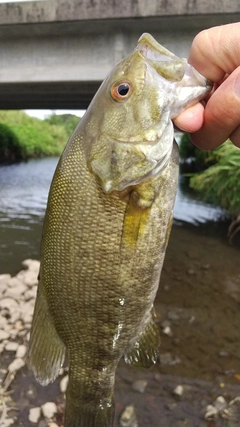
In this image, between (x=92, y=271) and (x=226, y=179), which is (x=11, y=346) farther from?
(x=226, y=179)

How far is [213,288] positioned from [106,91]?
17.7ft

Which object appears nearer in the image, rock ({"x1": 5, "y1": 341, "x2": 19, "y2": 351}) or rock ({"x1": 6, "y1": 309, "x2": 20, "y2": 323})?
rock ({"x1": 5, "y1": 341, "x2": 19, "y2": 351})

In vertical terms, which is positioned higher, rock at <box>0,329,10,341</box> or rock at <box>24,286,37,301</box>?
rock at <box>0,329,10,341</box>

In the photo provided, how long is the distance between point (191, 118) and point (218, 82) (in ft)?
1.11

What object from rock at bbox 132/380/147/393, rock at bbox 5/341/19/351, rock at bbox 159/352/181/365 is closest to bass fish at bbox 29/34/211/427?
rock at bbox 132/380/147/393

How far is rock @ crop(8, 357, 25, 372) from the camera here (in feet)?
14.6

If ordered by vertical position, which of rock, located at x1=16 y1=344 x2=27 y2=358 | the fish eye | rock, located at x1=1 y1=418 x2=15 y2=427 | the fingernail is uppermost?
the fingernail

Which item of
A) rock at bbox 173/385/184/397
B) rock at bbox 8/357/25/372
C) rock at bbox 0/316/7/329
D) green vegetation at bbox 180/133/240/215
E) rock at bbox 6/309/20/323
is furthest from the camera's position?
green vegetation at bbox 180/133/240/215

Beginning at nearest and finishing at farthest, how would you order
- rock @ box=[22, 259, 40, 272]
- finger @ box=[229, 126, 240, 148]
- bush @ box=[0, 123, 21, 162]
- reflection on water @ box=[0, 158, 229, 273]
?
finger @ box=[229, 126, 240, 148] < rock @ box=[22, 259, 40, 272] < reflection on water @ box=[0, 158, 229, 273] < bush @ box=[0, 123, 21, 162]

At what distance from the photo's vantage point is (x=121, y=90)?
5.70 ft

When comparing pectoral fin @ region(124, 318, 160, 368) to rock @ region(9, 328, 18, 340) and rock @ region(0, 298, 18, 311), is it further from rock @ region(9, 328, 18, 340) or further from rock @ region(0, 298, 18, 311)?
rock @ region(0, 298, 18, 311)

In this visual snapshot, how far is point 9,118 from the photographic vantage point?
34.6m

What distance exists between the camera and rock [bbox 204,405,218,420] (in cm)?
382

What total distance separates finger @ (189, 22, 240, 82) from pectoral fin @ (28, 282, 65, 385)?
1.43 metres
